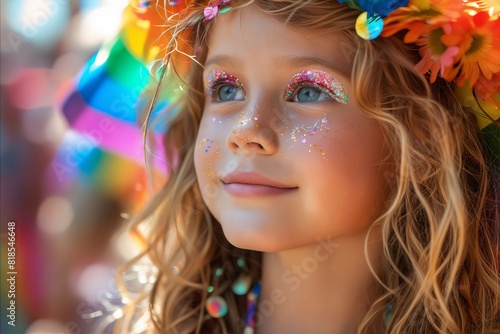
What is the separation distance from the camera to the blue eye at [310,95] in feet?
4.12

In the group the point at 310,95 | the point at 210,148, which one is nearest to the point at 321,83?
the point at 310,95

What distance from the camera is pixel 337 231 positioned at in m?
1.26

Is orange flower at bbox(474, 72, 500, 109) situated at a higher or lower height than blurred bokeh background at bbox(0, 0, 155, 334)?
higher

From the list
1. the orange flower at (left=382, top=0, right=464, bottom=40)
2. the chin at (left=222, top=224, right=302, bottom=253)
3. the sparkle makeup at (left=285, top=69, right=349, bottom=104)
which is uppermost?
the orange flower at (left=382, top=0, right=464, bottom=40)

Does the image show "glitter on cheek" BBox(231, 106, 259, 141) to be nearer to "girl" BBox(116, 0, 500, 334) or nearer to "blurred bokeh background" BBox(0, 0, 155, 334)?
"girl" BBox(116, 0, 500, 334)

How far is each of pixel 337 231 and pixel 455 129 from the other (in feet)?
1.00

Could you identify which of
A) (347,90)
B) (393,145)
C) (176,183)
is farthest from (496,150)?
(176,183)

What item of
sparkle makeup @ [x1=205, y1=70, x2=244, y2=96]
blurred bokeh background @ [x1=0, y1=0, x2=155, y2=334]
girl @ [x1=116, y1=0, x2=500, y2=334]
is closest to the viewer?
girl @ [x1=116, y1=0, x2=500, y2=334]

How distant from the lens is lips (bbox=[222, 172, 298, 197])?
4.04 feet

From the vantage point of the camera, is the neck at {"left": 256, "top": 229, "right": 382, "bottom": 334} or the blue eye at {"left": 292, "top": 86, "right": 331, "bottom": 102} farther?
the neck at {"left": 256, "top": 229, "right": 382, "bottom": 334}

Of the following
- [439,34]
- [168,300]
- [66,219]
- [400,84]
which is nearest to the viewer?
[439,34]

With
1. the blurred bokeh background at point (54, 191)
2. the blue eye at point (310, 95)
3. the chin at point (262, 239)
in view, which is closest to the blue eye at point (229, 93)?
the blue eye at point (310, 95)

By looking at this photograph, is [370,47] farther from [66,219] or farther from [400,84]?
[66,219]

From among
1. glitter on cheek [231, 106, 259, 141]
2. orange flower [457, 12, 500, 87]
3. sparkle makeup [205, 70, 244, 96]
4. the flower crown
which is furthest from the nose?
orange flower [457, 12, 500, 87]
